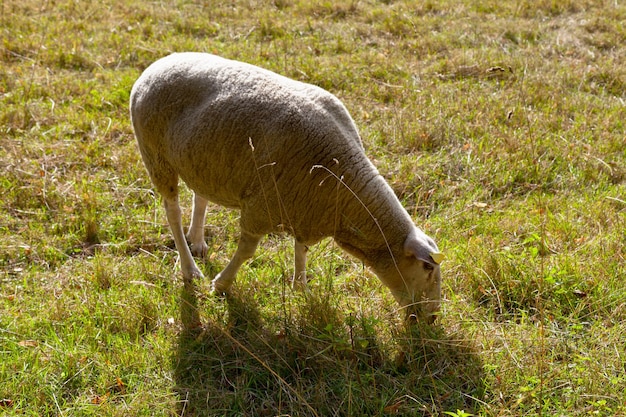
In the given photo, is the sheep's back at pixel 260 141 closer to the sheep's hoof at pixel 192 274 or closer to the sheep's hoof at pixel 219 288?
the sheep's hoof at pixel 219 288

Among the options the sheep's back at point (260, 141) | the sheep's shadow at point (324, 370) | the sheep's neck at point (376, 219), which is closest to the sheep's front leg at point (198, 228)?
the sheep's back at point (260, 141)

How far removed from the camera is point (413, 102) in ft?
22.2

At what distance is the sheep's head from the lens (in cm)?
343

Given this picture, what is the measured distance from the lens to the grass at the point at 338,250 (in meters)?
3.30

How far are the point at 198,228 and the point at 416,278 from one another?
198 cm

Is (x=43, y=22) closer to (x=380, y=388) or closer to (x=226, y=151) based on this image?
(x=226, y=151)

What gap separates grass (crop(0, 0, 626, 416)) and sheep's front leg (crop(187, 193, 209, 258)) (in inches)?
6.5

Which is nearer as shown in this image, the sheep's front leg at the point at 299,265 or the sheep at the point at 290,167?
the sheep at the point at 290,167

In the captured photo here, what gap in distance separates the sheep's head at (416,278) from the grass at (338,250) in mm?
135

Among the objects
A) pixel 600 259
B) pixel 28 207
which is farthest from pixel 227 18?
pixel 600 259

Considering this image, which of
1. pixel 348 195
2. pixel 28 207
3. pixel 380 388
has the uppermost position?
pixel 348 195

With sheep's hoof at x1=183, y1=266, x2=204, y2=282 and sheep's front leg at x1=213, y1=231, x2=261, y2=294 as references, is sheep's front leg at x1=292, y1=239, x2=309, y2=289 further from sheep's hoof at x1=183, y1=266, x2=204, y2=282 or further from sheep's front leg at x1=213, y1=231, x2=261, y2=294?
sheep's hoof at x1=183, y1=266, x2=204, y2=282

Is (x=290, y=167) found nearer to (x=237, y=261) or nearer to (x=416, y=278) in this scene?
(x=237, y=261)

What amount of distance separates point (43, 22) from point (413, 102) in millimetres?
5649
